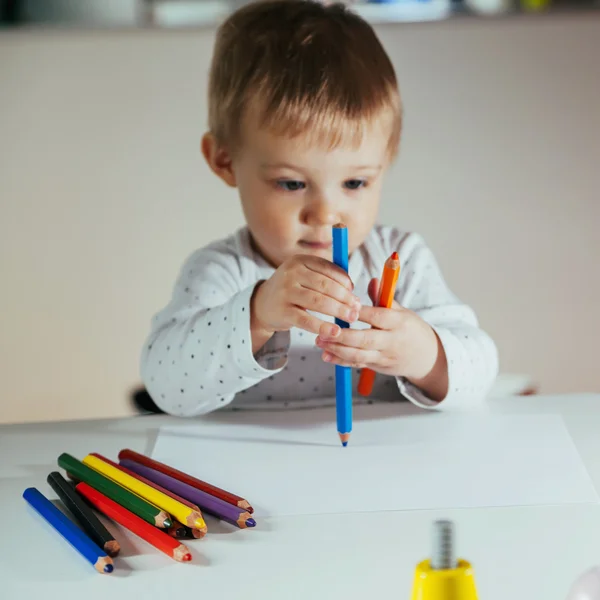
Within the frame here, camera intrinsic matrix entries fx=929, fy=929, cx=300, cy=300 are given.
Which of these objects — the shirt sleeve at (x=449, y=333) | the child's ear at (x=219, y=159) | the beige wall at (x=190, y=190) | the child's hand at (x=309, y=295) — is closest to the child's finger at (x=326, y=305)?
the child's hand at (x=309, y=295)

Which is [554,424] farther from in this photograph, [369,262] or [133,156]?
[133,156]

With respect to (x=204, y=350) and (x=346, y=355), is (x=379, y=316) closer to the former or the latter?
(x=346, y=355)

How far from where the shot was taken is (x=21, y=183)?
140 cm

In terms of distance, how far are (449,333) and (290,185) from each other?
0.60 ft

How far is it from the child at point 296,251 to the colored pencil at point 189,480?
0.46 feet

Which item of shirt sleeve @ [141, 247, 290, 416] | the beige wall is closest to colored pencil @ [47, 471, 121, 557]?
shirt sleeve @ [141, 247, 290, 416]

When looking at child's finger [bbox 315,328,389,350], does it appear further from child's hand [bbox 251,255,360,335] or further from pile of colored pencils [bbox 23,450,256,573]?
pile of colored pencils [bbox 23,450,256,573]

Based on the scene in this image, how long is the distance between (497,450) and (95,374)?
0.97 metres

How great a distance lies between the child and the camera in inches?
28.4

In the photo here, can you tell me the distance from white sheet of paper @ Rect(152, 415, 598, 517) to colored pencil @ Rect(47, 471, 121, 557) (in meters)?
0.08

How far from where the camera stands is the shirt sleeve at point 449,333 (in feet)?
2.42

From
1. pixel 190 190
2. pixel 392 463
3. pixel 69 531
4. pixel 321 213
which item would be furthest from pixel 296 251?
pixel 190 190

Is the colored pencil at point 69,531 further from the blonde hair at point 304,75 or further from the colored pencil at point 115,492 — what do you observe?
the blonde hair at point 304,75

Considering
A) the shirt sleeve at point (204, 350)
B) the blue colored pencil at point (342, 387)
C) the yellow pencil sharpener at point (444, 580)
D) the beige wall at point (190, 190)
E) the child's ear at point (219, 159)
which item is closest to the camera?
the yellow pencil sharpener at point (444, 580)
